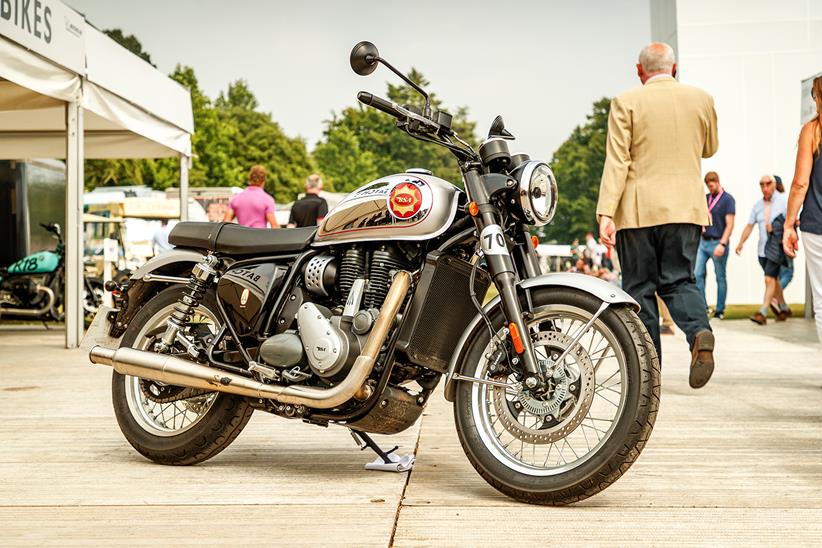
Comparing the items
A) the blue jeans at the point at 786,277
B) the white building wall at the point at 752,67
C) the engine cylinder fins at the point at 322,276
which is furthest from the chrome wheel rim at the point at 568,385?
the white building wall at the point at 752,67

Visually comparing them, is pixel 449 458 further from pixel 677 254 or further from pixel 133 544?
pixel 677 254

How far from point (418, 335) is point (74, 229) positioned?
8075 millimetres

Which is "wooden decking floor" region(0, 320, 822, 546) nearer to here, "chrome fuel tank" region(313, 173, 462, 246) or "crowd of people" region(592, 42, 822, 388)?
"crowd of people" region(592, 42, 822, 388)

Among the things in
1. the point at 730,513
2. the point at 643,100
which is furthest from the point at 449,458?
the point at 643,100

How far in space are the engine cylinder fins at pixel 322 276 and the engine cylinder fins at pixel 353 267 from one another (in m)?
0.06

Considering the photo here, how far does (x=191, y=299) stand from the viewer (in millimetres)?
4805

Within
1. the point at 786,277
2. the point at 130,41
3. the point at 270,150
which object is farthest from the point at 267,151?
the point at 786,277

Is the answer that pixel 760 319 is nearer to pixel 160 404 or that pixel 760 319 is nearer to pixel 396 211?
pixel 160 404

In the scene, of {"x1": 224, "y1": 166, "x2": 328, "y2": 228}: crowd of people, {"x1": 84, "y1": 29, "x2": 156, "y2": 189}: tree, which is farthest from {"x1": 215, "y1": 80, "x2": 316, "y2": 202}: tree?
{"x1": 224, "y1": 166, "x2": 328, "y2": 228}: crowd of people

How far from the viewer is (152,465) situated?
4.78 m

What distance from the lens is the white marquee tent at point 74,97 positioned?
393 inches

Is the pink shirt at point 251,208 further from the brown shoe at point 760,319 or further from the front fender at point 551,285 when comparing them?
the front fender at point 551,285

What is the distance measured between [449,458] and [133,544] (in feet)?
5.97

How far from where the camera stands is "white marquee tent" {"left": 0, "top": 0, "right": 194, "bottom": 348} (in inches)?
393
